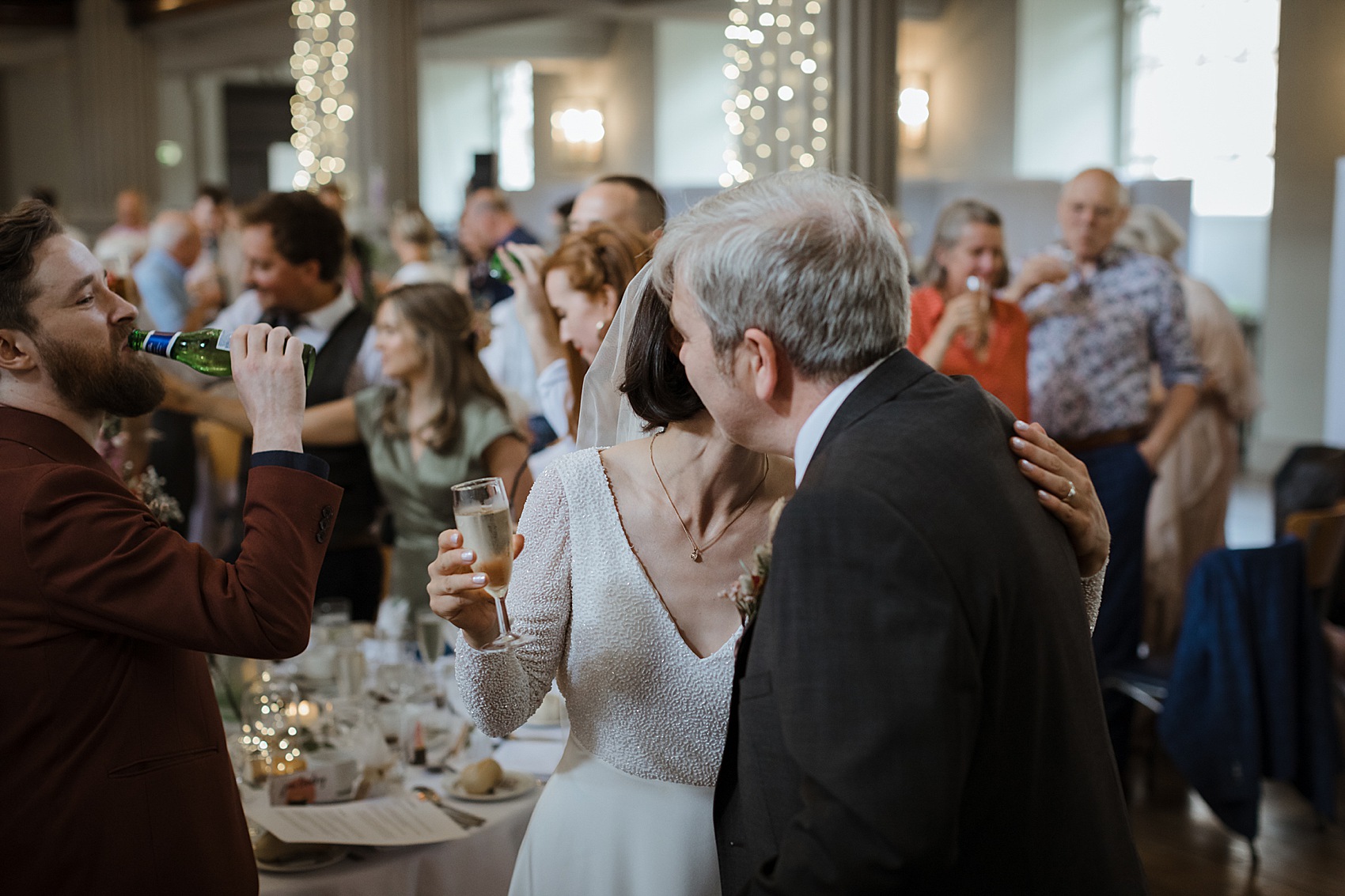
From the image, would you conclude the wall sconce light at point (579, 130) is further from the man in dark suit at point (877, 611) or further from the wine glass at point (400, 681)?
the man in dark suit at point (877, 611)

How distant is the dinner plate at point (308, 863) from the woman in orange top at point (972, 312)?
93.1 inches

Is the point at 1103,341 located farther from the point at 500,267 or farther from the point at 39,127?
the point at 39,127

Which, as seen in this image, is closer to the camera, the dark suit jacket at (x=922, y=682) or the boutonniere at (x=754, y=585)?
the dark suit jacket at (x=922, y=682)

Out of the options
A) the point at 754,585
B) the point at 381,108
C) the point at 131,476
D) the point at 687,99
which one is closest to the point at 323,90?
the point at 381,108

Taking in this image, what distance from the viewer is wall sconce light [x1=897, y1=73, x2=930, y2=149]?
12.5m

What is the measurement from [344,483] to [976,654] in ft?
8.45

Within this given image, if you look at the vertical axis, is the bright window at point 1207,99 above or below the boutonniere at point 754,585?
above

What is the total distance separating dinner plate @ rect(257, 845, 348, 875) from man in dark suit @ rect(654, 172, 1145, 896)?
75 cm

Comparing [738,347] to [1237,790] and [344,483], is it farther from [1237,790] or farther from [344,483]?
[1237,790]

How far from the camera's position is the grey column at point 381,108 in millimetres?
8602

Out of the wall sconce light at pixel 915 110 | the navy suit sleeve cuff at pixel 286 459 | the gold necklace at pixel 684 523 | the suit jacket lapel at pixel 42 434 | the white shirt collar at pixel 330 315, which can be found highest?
the wall sconce light at pixel 915 110

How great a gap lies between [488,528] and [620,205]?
1777 mm

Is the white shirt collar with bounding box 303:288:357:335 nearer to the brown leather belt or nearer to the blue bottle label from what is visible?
the blue bottle label

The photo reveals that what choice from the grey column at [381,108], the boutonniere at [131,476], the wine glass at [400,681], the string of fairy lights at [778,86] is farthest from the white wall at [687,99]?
the wine glass at [400,681]
